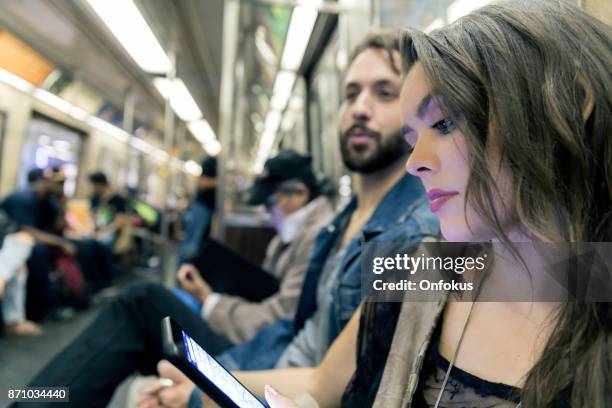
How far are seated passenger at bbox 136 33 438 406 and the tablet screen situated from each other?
0.41 m

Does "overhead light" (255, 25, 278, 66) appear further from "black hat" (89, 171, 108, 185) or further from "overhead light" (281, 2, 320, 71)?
"black hat" (89, 171, 108, 185)

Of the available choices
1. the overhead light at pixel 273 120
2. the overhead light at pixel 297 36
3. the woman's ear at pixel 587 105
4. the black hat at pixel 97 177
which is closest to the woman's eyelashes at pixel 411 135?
the woman's ear at pixel 587 105

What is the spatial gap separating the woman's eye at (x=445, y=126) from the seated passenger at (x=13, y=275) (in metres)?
0.74

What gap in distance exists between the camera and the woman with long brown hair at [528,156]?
42 centimetres

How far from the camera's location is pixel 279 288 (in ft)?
5.33

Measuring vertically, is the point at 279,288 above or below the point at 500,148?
below

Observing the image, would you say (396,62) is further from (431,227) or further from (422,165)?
(422,165)

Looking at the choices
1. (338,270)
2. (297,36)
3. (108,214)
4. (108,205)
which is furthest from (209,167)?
(338,270)

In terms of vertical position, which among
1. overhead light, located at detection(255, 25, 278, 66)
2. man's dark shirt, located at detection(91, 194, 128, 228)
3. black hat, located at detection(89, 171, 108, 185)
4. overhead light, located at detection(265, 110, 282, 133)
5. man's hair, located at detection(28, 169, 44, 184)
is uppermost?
overhead light, located at detection(255, 25, 278, 66)

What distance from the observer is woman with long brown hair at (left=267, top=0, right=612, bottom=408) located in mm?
419

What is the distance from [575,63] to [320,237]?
99 cm

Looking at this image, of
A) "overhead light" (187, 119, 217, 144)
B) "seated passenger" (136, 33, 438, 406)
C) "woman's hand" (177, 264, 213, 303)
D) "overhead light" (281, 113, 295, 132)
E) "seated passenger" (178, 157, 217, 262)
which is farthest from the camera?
"overhead light" (281, 113, 295, 132)

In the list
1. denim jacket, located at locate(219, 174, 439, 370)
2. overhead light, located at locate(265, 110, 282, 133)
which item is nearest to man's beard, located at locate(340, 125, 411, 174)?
denim jacket, located at locate(219, 174, 439, 370)

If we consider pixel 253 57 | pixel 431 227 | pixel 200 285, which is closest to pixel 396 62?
pixel 431 227
